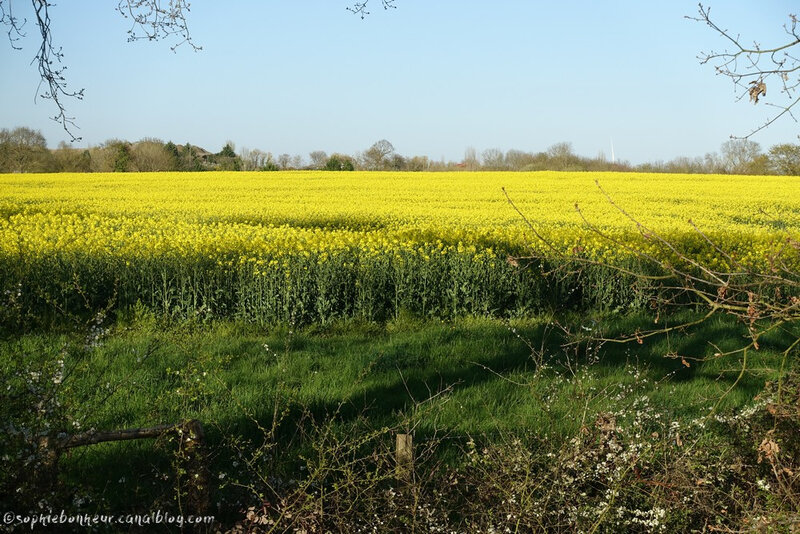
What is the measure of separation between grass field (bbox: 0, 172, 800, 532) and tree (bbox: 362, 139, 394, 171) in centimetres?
2798

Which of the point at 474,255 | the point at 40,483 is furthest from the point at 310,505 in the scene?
the point at 474,255

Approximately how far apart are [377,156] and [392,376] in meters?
38.7

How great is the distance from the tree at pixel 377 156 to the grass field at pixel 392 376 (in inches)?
1102

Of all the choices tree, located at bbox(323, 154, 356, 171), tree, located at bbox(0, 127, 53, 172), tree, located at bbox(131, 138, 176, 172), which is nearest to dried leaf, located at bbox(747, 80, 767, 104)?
tree, located at bbox(0, 127, 53, 172)

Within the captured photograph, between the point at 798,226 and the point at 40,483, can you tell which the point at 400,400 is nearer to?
the point at 40,483

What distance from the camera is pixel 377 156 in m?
43.8

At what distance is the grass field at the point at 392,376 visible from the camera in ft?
11.4

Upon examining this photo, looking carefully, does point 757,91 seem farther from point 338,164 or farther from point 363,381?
point 338,164

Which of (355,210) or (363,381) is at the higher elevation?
(355,210)

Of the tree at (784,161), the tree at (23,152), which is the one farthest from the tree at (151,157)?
the tree at (784,161)

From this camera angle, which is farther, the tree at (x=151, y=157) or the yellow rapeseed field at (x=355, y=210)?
the tree at (x=151, y=157)

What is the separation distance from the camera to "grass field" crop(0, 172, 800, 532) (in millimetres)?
3463

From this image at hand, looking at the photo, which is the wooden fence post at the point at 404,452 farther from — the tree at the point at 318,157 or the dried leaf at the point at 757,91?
the tree at the point at 318,157

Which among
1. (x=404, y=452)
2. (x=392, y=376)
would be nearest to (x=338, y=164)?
(x=392, y=376)
